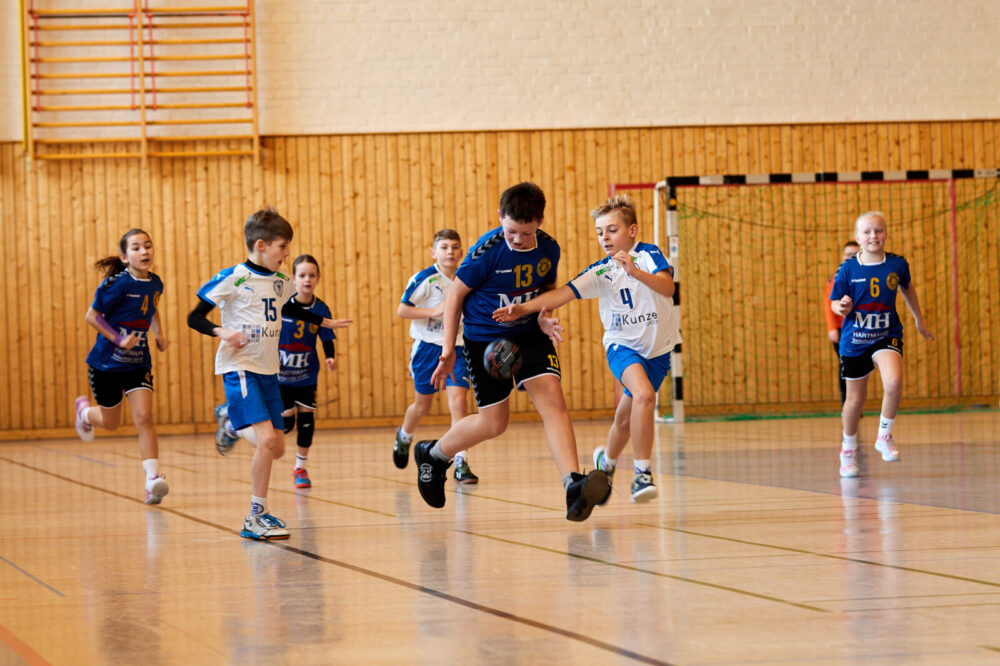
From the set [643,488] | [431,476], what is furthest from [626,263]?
[431,476]

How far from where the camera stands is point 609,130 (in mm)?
14328

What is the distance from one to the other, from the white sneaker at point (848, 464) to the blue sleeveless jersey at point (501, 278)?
2.69 meters

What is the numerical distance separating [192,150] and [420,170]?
8.45ft

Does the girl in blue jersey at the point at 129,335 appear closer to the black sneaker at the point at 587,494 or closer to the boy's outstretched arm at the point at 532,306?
the boy's outstretched arm at the point at 532,306

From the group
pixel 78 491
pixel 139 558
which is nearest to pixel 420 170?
pixel 78 491

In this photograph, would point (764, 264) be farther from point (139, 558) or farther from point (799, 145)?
point (139, 558)

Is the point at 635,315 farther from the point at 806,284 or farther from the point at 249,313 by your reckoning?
the point at 806,284

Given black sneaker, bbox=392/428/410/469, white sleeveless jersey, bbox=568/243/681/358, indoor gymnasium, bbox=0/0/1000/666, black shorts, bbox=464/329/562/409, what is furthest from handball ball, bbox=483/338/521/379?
indoor gymnasium, bbox=0/0/1000/666

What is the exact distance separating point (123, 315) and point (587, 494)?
135 inches

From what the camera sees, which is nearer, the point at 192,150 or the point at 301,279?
the point at 301,279

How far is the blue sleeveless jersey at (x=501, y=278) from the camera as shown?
17.8ft

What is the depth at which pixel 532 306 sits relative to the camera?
533 centimetres

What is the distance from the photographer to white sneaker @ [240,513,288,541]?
5.33 meters

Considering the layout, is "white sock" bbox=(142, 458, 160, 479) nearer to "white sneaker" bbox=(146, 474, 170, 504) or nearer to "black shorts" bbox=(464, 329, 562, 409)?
"white sneaker" bbox=(146, 474, 170, 504)
